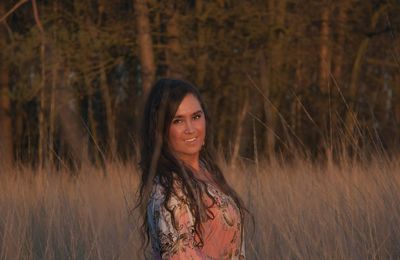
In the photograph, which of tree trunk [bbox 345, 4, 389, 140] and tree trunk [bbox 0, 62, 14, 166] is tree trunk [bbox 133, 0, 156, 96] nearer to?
tree trunk [bbox 0, 62, 14, 166]

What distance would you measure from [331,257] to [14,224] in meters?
2.11

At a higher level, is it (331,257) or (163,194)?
(163,194)

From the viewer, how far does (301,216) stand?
459cm

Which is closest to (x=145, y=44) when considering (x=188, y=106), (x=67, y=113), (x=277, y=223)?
(x=67, y=113)

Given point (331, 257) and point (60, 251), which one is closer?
point (331, 257)

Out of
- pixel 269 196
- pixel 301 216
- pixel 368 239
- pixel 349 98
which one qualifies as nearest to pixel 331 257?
pixel 368 239

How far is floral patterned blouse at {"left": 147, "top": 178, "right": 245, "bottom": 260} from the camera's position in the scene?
2191 millimetres

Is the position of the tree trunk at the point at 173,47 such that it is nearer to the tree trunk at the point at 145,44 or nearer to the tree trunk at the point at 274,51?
the tree trunk at the point at 145,44

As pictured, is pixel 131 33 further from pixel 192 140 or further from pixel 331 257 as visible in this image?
pixel 192 140

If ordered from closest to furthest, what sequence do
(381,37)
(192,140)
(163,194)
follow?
(163,194) < (192,140) < (381,37)

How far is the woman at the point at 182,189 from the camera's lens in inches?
86.7

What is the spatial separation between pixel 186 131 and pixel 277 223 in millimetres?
2029

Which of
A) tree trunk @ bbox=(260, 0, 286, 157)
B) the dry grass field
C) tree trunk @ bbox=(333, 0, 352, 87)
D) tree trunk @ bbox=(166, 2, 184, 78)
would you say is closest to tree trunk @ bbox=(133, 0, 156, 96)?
tree trunk @ bbox=(166, 2, 184, 78)

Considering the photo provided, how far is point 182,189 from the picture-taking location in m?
2.24
